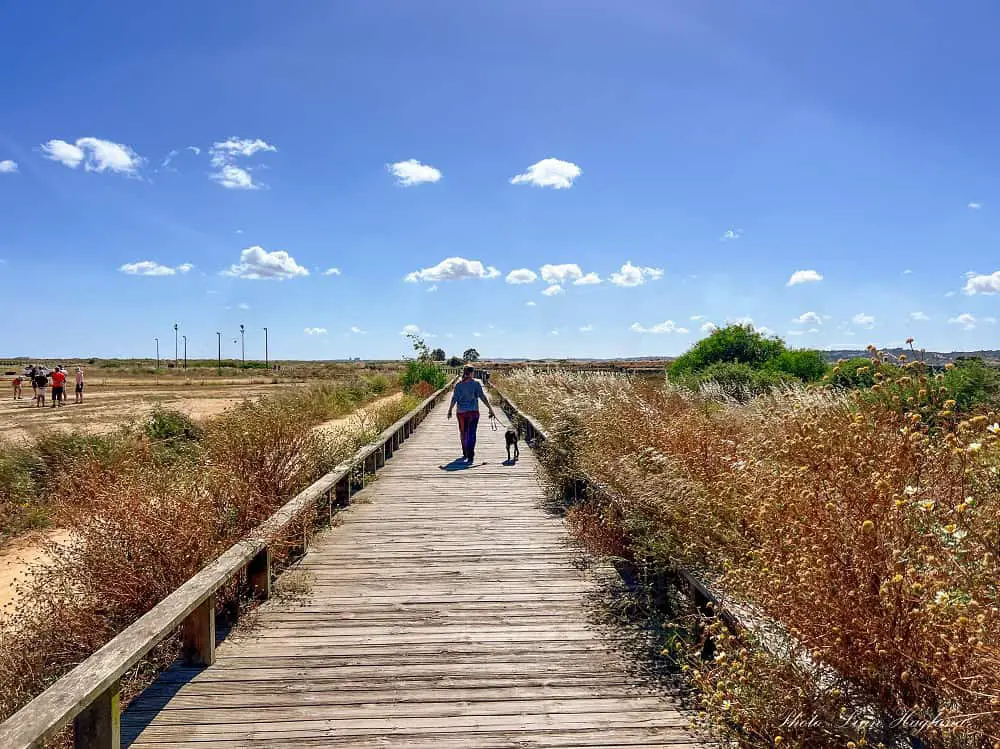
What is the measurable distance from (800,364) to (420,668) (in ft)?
99.4

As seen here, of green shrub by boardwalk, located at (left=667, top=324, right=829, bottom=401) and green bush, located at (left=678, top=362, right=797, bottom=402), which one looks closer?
green bush, located at (left=678, top=362, right=797, bottom=402)

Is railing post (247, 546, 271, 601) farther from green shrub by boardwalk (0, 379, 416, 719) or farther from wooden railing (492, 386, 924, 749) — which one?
wooden railing (492, 386, 924, 749)

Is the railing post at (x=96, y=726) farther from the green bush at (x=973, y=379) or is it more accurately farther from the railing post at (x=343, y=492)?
the green bush at (x=973, y=379)

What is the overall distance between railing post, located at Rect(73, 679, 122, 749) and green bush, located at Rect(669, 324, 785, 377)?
2919 cm

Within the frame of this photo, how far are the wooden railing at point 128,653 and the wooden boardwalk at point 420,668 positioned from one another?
0.85 ft

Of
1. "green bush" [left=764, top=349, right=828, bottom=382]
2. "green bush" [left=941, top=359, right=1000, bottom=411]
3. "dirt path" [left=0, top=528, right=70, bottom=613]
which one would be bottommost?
"dirt path" [left=0, top=528, right=70, bottom=613]

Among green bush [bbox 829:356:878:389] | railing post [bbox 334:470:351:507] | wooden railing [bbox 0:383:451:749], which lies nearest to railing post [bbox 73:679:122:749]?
wooden railing [bbox 0:383:451:749]

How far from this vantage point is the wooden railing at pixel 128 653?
227 centimetres

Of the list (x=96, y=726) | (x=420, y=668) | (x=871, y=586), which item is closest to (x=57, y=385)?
(x=420, y=668)

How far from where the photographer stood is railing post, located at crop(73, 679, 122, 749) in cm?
260

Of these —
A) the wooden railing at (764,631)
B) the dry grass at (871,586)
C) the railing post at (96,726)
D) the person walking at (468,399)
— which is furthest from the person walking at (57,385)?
the dry grass at (871,586)

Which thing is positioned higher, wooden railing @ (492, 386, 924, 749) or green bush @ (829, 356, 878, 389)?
green bush @ (829, 356, 878, 389)

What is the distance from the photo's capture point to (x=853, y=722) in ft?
7.77

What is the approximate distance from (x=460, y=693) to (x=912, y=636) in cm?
225
